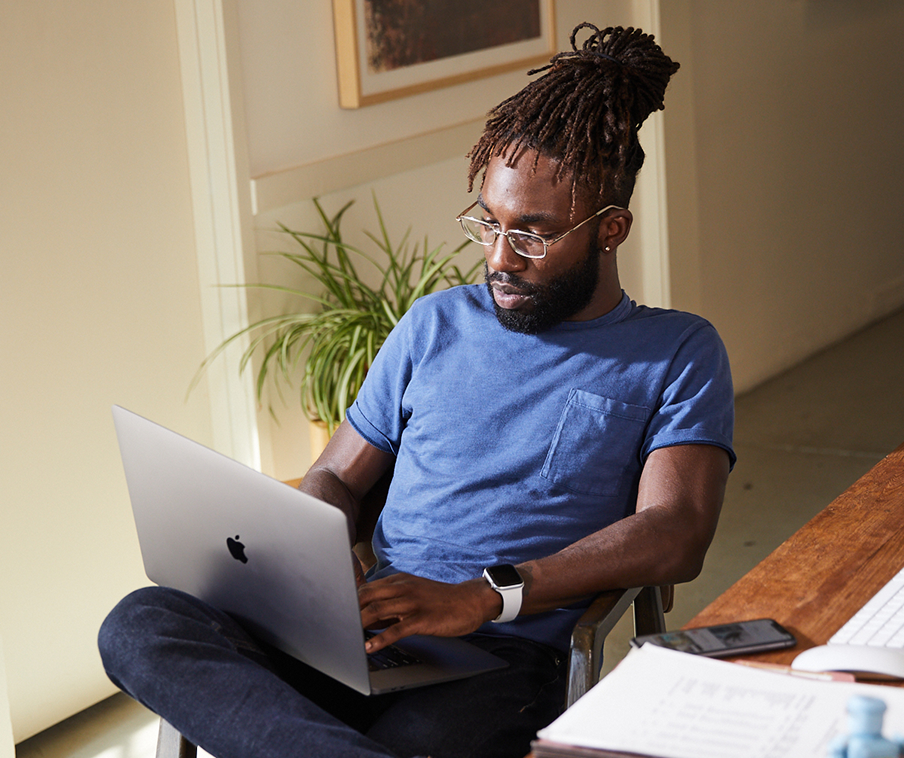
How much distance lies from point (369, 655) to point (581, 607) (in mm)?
347

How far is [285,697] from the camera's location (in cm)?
127

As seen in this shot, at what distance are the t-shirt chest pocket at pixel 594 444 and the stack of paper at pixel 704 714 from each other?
0.60m

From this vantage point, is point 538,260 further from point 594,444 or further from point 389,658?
point 389,658

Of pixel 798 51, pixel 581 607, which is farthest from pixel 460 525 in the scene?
pixel 798 51

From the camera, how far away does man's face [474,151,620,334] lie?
1741 mm

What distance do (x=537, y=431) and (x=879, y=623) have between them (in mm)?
627

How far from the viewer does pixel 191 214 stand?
107 inches

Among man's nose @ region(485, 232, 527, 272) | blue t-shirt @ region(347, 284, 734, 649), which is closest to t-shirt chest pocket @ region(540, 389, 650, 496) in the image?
blue t-shirt @ region(347, 284, 734, 649)

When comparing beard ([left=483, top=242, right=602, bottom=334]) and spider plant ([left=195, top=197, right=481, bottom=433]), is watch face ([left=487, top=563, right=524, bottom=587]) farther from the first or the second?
spider plant ([left=195, top=197, right=481, bottom=433])

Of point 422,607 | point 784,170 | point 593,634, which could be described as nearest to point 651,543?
point 593,634

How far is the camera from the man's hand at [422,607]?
143cm

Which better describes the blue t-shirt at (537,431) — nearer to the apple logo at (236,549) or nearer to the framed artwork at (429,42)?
the apple logo at (236,549)

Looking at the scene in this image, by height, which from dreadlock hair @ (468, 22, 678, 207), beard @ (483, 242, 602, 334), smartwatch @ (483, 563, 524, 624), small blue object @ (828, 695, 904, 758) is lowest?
smartwatch @ (483, 563, 524, 624)

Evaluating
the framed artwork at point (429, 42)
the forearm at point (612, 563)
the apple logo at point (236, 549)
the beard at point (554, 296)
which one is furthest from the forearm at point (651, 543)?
the framed artwork at point (429, 42)
